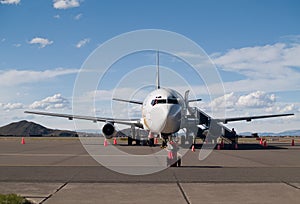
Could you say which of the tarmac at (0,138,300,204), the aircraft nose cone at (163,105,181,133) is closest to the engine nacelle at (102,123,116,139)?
the aircraft nose cone at (163,105,181,133)

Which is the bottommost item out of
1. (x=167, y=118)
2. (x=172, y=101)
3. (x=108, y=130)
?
(x=108, y=130)

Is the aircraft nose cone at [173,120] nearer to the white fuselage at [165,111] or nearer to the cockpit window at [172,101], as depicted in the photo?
the white fuselage at [165,111]

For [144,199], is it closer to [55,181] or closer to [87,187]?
[87,187]

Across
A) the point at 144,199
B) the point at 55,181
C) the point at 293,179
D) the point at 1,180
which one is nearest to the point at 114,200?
the point at 144,199

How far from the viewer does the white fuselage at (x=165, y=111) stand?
24.8 metres

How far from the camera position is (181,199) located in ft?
29.4

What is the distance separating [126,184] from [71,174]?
2911mm

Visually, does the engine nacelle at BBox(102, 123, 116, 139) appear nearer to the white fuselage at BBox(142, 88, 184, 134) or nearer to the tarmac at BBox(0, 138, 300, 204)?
the white fuselage at BBox(142, 88, 184, 134)

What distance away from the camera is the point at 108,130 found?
113 ft

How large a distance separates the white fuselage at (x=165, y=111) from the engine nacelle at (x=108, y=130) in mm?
7171

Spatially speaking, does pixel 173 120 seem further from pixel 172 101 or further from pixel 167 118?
pixel 172 101

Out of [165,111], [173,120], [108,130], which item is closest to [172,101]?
[165,111]

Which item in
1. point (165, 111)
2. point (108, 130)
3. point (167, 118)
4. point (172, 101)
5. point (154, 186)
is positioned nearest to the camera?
point (154, 186)

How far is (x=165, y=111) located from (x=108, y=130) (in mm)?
10731
